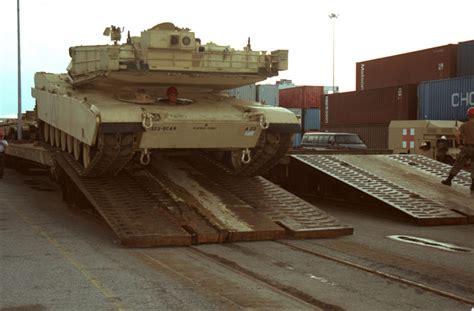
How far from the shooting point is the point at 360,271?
723 centimetres

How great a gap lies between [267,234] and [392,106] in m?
29.2

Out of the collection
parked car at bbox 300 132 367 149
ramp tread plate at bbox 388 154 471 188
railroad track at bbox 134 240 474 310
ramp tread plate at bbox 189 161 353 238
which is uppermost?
parked car at bbox 300 132 367 149

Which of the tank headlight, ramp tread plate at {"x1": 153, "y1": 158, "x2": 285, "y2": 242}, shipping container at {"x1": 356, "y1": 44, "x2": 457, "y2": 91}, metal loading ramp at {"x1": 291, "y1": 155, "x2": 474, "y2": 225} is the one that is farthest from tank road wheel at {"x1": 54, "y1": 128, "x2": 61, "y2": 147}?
shipping container at {"x1": 356, "y1": 44, "x2": 457, "y2": 91}

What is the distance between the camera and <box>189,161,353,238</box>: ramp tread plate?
9.66 meters

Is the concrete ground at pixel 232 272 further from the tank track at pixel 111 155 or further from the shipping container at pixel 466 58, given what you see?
the shipping container at pixel 466 58

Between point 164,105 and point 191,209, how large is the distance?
1924mm

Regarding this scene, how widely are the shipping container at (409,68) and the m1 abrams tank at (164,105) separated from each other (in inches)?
1101

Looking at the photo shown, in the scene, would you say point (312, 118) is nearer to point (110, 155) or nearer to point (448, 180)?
point (448, 180)

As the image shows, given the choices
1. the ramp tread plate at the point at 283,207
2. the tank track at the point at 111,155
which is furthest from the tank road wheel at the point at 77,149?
the ramp tread plate at the point at 283,207

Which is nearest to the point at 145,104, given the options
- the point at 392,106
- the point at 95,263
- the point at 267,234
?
the point at 267,234

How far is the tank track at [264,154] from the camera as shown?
37.2 feet

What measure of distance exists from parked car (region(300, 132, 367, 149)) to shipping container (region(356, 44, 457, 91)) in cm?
1396

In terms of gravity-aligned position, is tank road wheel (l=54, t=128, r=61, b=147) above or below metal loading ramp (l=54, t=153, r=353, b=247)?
above

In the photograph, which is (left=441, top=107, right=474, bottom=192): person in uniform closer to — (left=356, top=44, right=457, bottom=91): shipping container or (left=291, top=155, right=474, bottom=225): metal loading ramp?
(left=291, top=155, right=474, bottom=225): metal loading ramp
